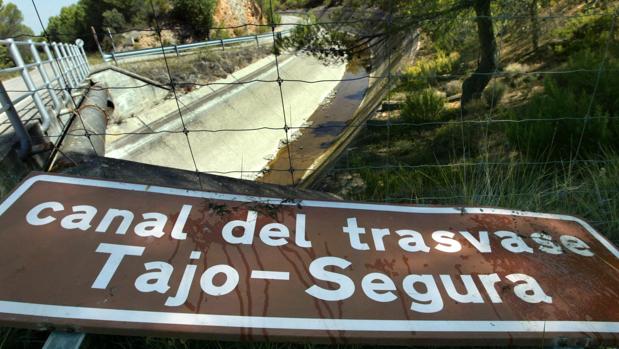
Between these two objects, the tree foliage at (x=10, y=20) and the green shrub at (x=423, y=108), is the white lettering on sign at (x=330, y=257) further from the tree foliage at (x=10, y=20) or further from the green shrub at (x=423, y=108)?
the tree foliage at (x=10, y=20)

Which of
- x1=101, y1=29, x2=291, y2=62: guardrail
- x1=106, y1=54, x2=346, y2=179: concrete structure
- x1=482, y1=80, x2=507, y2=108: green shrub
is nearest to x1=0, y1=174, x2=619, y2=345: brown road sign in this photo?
x1=482, y1=80, x2=507, y2=108: green shrub

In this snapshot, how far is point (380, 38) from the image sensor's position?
5246 millimetres

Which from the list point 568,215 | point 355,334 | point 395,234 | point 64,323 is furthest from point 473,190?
point 64,323

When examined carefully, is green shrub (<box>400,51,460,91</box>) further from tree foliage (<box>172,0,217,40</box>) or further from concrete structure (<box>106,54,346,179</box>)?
tree foliage (<box>172,0,217,40</box>)

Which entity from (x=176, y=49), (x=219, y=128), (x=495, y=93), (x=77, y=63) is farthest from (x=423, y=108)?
(x=176, y=49)

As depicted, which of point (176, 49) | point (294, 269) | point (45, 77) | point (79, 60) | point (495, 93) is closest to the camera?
point (294, 269)

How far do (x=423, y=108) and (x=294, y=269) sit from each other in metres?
5.99

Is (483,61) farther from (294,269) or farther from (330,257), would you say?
(294,269)

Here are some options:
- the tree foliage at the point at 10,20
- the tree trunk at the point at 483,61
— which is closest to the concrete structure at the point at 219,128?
the tree trunk at the point at 483,61

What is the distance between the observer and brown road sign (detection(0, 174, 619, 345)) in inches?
44.1

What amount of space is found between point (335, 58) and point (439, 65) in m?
4.97

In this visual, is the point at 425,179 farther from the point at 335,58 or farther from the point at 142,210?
the point at 335,58

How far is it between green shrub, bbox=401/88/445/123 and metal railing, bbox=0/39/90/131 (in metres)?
5.16

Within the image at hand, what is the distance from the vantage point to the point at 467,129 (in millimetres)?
5219
